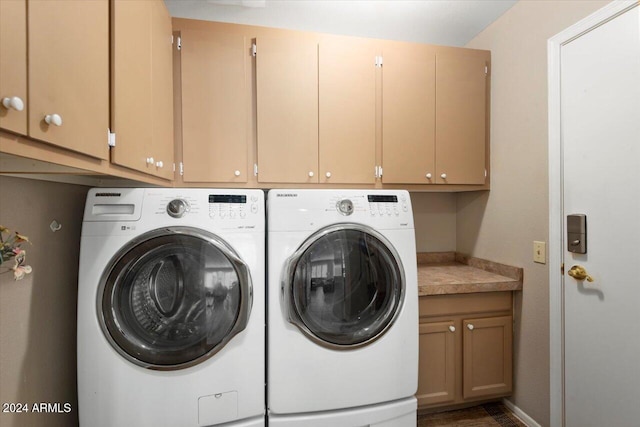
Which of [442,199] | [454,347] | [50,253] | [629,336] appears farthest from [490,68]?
[50,253]

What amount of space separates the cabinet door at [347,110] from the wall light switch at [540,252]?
1.01m

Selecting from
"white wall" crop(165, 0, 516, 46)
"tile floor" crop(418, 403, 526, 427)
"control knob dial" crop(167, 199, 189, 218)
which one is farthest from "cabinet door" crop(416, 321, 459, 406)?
"white wall" crop(165, 0, 516, 46)

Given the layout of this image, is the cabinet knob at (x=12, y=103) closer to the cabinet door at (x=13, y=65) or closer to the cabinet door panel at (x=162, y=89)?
the cabinet door at (x=13, y=65)

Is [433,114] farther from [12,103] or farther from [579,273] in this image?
[12,103]

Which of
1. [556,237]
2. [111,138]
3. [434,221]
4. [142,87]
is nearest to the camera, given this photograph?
A: [111,138]

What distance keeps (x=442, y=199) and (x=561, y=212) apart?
931 mm

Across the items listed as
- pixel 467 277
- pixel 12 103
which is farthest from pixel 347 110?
pixel 12 103

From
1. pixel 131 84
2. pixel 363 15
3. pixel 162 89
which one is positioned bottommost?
pixel 131 84

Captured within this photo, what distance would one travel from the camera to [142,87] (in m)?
1.22

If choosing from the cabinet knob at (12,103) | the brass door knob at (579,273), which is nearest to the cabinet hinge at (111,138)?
the cabinet knob at (12,103)

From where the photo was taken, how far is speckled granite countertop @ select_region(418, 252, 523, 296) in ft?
5.76

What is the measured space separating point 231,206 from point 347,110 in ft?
3.21

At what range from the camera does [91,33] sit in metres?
0.87

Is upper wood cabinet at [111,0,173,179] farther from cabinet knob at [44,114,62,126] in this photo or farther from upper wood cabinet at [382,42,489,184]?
upper wood cabinet at [382,42,489,184]
